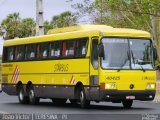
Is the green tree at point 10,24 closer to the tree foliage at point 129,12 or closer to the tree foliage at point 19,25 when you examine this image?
the tree foliage at point 19,25

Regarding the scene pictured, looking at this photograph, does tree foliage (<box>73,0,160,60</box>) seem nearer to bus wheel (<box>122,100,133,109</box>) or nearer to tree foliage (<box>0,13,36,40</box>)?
bus wheel (<box>122,100,133,109</box>)

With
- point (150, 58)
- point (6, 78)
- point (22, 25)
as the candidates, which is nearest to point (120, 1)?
point (6, 78)

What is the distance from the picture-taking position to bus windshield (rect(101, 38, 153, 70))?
24.5 metres

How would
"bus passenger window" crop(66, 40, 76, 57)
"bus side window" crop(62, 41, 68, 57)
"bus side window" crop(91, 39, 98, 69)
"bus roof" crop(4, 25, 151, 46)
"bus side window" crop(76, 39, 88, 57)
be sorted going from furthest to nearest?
"bus side window" crop(62, 41, 68, 57), "bus passenger window" crop(66, 40, 76, 57), "bus side window" crop(76, 39, 88, 57), "bus roof" crop(4, 25, 151, 46), "bus side window" crop(91, 39, 98, 69)

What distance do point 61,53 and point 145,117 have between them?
7.54 metres

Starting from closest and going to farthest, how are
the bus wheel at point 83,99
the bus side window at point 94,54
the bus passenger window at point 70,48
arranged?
the bus side window at point 94,54
the bus wheel at point 83,99
the bus passenger window at point 70,48

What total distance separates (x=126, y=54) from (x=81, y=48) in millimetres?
1849

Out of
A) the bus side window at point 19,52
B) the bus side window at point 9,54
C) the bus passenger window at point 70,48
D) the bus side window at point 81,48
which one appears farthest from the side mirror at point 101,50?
the bus side window at point 9,54

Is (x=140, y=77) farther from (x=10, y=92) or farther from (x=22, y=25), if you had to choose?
(x=22, y=25)

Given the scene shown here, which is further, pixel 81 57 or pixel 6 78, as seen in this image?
pixel 6 78

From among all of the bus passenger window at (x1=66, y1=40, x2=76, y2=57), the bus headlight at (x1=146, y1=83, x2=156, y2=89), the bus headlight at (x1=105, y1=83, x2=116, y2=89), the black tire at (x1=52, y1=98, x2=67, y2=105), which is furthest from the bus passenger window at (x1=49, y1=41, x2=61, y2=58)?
the bus headlight at (x1=146, y1=83, x2=156, y2=89)

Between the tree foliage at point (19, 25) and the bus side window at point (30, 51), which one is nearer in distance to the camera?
the bus side window at point (30, 51)

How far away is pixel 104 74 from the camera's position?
24266 millimetres

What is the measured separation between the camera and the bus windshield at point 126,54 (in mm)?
24516
